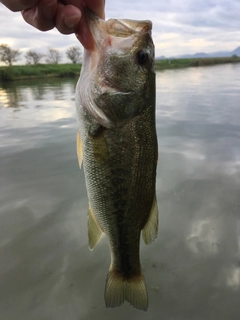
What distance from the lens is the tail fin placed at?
75.6 inches

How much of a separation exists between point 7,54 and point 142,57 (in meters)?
53.0

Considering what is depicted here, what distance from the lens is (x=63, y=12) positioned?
1.49 m

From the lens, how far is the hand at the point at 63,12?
1478 millimetres

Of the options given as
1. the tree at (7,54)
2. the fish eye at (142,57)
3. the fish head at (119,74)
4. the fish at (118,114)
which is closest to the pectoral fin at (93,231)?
the fish at (118,114)

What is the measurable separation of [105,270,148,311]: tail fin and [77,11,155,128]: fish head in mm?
1149

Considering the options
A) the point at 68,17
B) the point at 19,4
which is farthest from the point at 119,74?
the point at 19,4

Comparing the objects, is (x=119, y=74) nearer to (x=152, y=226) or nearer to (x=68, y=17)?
(x=68, y=17)

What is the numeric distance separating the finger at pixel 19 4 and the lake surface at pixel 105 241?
2687 mm

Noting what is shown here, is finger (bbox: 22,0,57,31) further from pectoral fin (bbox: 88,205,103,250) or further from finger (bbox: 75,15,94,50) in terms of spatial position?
pectoral fin (bbox: 88,205,103,250)

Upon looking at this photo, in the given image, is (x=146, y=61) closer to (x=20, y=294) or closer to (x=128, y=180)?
(x=128, y=180)

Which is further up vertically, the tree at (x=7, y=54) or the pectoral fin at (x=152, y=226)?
the tree at (x=7, y=54)

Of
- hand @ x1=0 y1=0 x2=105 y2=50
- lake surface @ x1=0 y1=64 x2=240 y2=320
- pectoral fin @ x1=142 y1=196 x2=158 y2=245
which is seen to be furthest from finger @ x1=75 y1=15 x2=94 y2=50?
lake surface @ x1=0 y1=64 x2=240 y2=320

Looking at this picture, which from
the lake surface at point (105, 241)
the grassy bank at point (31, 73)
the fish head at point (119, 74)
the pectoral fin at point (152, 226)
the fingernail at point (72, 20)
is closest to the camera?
the fingernail at point (72, 20)

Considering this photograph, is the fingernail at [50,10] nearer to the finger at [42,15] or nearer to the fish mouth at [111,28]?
the finger at [42,15]
